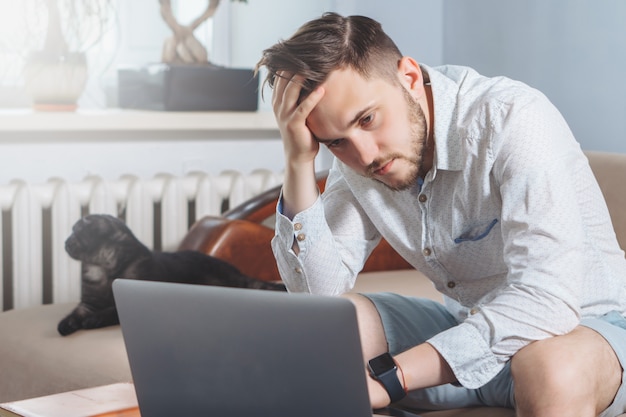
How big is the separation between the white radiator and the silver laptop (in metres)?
1.48

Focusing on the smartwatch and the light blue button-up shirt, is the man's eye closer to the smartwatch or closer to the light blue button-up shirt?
the light blue button-up shirt

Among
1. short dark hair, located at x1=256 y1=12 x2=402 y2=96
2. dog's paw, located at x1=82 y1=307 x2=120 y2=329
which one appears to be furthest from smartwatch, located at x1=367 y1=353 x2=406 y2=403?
dog's paw, located at x1=82 y1=307 x2=120 y2=329

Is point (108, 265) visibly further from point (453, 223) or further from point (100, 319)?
point (453, 223)

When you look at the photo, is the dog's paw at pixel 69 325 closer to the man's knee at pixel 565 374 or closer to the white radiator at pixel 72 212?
the white radiator at pixel 72 212

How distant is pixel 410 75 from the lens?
1.42 m

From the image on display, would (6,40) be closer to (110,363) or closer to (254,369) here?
(110,363)

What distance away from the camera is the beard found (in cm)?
136

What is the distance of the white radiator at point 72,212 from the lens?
97.7 inches

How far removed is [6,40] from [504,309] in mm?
1938

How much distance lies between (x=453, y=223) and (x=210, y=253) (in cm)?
90

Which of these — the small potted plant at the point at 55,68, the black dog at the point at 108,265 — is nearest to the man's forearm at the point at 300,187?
the black dog at the point at 108,265

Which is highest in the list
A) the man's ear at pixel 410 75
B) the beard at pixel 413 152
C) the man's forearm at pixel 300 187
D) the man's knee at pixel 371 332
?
the man's ear at pixel 410 75

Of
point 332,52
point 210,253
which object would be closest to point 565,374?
point 332,52

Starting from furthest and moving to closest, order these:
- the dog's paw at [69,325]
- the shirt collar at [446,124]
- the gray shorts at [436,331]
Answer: the dog's paw at [69,325] < the shirt collar at [446,124] < the gray shorts at [436,331]
